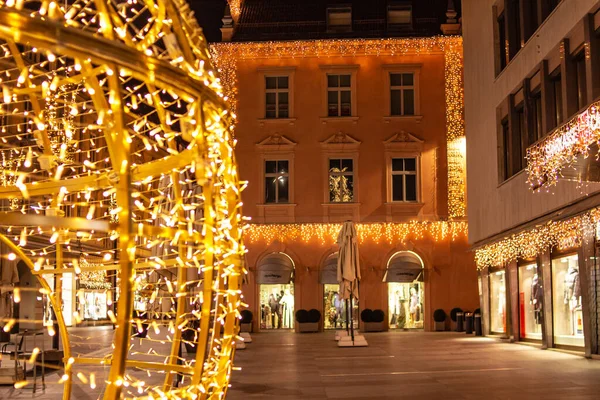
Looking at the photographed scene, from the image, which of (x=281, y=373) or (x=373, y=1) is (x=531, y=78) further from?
(x=373, y=1)

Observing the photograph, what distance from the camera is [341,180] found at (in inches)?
1292

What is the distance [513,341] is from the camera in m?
22.2

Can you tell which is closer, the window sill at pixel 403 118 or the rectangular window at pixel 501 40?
the rectangular window at pixel 501 40

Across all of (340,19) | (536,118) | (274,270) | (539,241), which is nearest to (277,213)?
(274,270)

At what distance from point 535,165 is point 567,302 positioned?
6388mm

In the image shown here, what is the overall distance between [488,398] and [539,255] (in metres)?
10.5

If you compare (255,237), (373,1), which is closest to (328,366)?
(255,237)

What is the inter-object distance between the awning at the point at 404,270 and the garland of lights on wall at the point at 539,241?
6.94 meters

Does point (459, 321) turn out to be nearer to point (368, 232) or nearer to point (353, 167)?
point (368, 232)

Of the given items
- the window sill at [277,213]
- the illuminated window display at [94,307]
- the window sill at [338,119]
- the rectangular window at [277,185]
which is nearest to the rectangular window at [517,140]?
the window sill at [338,119]

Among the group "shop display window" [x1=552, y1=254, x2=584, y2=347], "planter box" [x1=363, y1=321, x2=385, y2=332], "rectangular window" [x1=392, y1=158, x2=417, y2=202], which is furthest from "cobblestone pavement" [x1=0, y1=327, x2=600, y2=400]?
"rectangular window" [x1=392, y1=158, x2=417, y2=202]

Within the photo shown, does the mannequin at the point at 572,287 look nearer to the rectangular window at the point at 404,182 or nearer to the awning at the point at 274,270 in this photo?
the rectangular window at the point at 404,182

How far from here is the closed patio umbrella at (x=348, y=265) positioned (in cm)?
2194

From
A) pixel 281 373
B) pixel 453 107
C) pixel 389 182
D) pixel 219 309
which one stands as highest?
pixel 453 107
